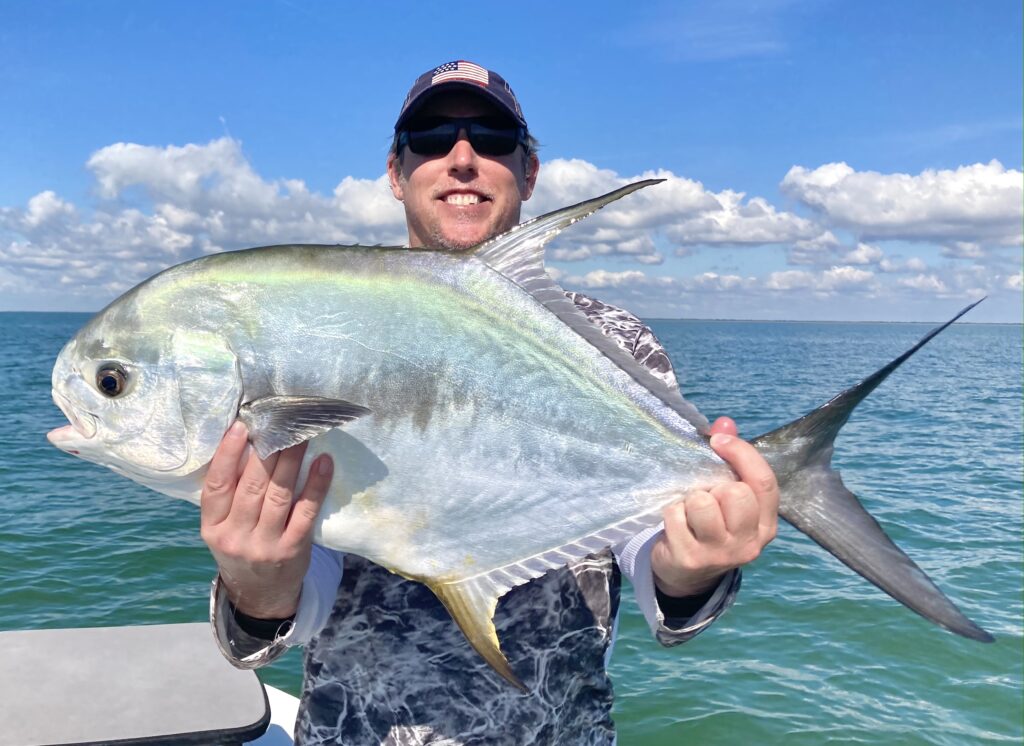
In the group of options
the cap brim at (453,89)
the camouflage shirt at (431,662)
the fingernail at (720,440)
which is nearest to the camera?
the fingernail at (720,440)

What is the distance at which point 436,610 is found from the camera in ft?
7.81

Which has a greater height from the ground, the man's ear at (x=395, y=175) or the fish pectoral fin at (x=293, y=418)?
the man's ear at (x=395, y=175)

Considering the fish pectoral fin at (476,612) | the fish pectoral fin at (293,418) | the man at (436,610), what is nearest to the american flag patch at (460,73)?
the man at (436,610)

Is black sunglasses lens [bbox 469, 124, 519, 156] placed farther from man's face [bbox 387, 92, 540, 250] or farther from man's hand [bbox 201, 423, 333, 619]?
man's hand [bbox 201, 423, 333, 619]

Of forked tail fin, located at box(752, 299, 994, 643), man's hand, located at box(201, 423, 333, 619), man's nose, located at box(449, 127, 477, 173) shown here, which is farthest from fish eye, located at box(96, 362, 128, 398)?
forked tail fin, located at box(752, 299, 994, 643)

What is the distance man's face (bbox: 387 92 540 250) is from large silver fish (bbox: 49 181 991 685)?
35.1 inches

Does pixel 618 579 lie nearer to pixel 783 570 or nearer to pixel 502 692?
pixel 502 692

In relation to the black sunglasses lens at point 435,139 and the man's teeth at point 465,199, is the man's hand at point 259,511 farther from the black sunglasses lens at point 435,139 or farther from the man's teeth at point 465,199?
the black sunglasses lens at point 435,139

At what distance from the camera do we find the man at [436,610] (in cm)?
200

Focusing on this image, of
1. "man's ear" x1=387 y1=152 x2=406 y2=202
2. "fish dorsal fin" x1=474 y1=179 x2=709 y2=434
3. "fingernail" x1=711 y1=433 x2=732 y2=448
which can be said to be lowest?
"fingernail" x1=711 y1=433 x2=732 y2=448

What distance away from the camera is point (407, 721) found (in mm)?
2316

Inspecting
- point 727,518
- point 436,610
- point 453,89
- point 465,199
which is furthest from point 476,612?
point 453,89

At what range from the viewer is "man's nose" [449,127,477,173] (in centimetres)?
288

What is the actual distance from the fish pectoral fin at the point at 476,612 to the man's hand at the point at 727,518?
51 centimetres
